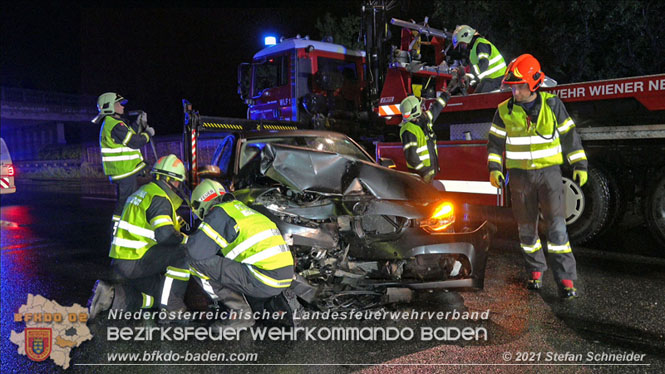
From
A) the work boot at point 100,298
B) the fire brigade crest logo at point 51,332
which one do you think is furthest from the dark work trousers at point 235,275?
the fire brigade crest logo at point 51,332

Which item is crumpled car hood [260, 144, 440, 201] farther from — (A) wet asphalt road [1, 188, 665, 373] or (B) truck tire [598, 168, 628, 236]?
(B) truck tire [598, 168, 628, 236]

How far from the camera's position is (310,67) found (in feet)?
29.9

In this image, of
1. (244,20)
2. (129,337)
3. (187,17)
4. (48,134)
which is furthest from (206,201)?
(48,134)

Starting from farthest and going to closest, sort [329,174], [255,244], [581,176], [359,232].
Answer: [581,176]
[329,174]
[359,232]
[255,244]

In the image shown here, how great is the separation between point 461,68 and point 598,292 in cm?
365

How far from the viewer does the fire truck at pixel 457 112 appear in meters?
5.62

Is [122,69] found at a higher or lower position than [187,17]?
lower

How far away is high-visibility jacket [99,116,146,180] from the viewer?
5883mm

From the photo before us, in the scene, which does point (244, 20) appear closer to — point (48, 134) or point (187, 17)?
point (187, 17)

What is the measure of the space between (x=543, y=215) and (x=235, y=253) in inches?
105

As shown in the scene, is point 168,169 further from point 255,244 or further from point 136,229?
point 255,244

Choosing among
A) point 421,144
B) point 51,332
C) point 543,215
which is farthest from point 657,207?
point 51,332

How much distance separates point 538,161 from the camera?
14.8 feet

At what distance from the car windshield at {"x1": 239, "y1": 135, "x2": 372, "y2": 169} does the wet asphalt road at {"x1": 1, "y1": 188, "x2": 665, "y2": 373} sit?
1686 mm
